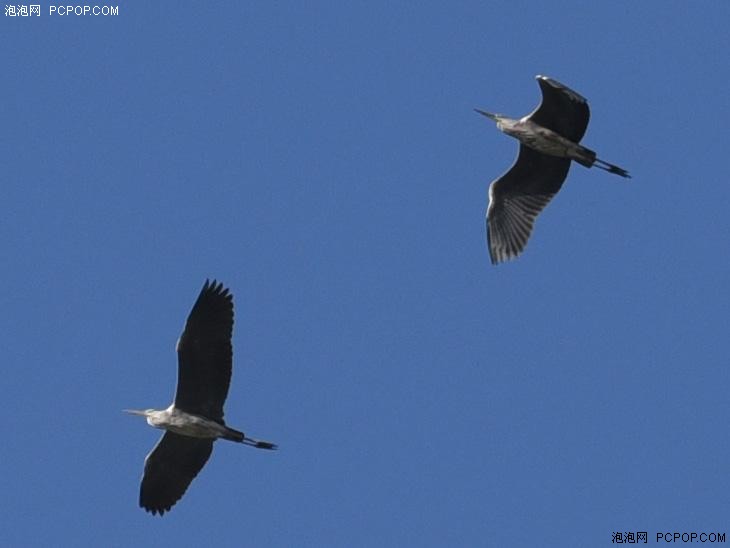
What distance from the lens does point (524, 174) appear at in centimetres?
3033

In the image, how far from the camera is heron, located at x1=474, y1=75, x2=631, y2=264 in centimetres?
2891

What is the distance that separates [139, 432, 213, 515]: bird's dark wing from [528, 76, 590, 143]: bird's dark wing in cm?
769

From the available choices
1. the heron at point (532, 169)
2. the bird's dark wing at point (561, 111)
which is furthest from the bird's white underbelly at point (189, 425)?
the bird's dark wing at point (561, 111)

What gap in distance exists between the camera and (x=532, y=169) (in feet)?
99.1

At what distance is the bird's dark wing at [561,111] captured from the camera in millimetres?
27922

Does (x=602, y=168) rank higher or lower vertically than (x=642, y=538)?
higher

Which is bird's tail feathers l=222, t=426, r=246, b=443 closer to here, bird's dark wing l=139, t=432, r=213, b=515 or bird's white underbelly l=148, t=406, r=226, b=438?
bird's white underbelly l=148, t=406, r=226, b=438

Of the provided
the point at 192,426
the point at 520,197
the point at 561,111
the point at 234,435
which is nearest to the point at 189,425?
the point at 192,426

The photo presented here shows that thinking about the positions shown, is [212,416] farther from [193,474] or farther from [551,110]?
[551,110]

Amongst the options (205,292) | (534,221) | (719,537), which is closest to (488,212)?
(534,221)

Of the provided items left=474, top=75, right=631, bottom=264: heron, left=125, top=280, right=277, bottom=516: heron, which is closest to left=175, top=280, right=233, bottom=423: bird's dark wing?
left=125, top=280, right=277, bottom=516: heron

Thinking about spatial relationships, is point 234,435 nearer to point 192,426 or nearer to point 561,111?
point 192,426

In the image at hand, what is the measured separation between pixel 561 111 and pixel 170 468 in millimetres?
8656

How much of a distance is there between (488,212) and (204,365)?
6393mm
